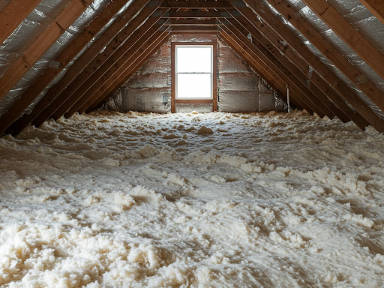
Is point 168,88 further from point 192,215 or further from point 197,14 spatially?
point 192,215

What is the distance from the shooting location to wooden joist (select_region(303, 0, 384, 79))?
2.31 meters

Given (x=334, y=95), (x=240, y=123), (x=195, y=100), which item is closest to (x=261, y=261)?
(x=334, y=95)

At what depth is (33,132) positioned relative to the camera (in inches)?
157

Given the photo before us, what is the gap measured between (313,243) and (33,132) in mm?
3200

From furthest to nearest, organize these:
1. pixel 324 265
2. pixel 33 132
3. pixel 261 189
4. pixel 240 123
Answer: pixel 240 123
pixel 33 132
pixel 261 189
pixel 324 265

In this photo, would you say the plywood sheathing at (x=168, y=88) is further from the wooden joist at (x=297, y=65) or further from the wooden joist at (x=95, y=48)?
the wooden joist at (x=95, y=48)

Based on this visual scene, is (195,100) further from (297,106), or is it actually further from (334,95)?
(334,95)

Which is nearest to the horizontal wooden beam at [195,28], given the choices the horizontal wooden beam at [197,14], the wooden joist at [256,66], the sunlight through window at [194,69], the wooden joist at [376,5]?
the wooden joist at [256,66]

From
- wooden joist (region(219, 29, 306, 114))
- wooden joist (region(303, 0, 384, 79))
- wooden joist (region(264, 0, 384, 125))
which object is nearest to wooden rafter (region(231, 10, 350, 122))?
wooden joist (region(264, 0, 384, 125))

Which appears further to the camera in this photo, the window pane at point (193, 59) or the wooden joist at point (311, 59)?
the window pane at point (193, 59)

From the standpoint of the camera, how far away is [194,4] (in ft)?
15.3

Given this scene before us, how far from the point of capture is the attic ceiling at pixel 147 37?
87.8 inches

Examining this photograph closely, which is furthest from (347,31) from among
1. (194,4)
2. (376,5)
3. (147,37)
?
(147,37)

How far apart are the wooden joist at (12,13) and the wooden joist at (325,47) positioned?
5.95 ft
